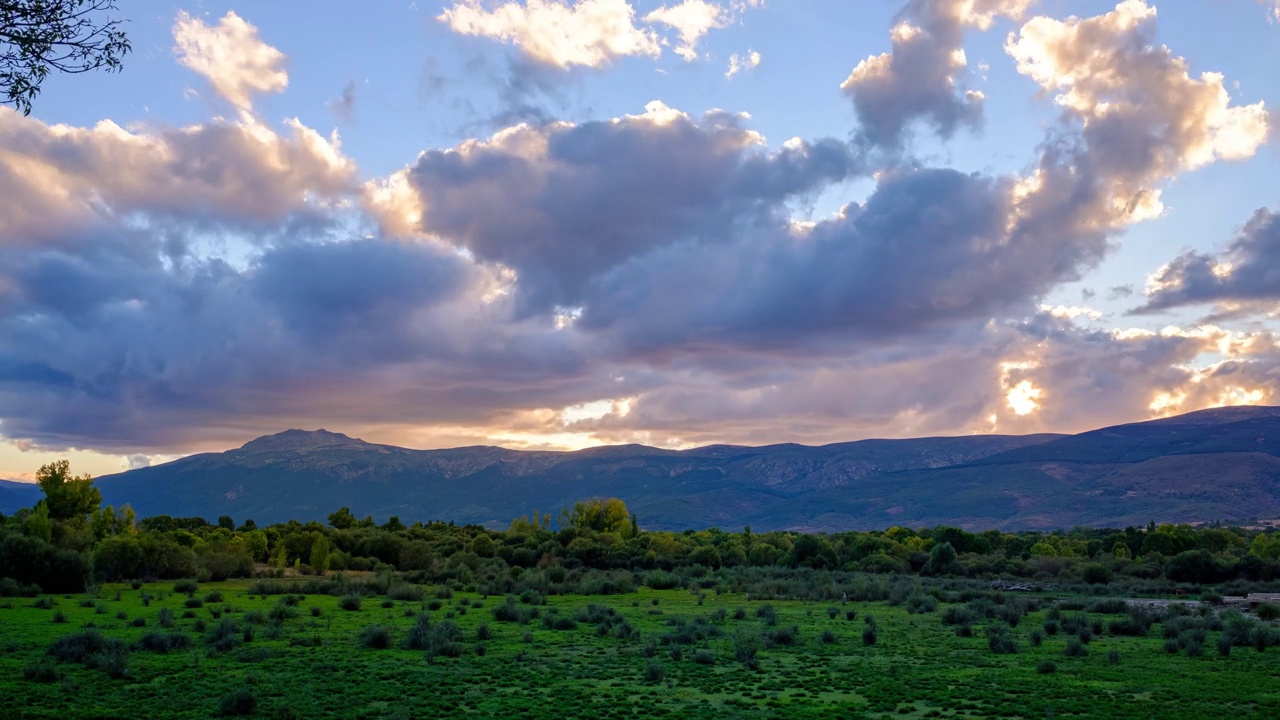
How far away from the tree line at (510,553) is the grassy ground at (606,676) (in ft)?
69.8

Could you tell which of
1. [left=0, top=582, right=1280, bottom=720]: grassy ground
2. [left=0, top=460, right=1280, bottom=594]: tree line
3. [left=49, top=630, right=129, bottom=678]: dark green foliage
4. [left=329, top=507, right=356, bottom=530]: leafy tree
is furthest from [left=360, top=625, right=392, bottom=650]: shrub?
[left=329, top=507, right=356, bottom=530]: leafy tree

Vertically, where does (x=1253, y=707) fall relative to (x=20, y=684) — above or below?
below

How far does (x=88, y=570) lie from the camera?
1969 inches

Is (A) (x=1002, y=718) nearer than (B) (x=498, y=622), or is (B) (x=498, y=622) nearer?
(A) (x=1002, y=718)

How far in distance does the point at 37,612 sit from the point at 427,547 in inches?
1821

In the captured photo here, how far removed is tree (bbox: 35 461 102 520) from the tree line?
4.1 inches

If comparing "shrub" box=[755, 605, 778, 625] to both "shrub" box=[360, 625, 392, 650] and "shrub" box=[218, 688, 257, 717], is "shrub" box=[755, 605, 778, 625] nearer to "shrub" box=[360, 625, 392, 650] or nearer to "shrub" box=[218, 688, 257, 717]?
"shrub" box=[360, 625, 392, 650]

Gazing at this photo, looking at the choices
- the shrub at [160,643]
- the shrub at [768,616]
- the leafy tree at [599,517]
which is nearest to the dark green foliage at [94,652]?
the shrub at [160,643]

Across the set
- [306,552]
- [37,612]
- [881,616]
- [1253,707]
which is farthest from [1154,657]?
[306,552]

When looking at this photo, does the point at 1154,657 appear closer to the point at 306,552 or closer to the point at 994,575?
the point at 994,575

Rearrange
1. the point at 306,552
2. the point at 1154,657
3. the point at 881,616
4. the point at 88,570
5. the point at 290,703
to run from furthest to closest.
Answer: the point at 306,552 → the point at 88,570 → the point at 881,616 → the point at 1154,657 → the point at 290,703

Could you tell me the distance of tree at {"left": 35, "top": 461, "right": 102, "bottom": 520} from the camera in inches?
3091

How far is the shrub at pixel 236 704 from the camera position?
1984 centimetres

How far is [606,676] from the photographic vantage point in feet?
84.3
